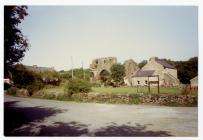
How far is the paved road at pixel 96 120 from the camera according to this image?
8000 millimetres

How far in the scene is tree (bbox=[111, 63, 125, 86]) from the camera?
8.84 meters

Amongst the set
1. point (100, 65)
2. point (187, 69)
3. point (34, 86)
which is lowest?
point (34, 86)

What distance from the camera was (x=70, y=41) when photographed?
866 centimetres

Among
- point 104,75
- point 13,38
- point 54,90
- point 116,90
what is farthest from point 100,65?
point 13,38

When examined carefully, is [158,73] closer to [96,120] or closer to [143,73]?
[143,73]

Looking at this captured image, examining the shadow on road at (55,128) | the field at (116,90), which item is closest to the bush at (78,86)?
the field at (116,90)

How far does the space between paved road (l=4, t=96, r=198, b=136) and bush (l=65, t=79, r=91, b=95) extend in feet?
1.41

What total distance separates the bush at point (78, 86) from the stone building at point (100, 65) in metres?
0.39

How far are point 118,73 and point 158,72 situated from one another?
1.17 m

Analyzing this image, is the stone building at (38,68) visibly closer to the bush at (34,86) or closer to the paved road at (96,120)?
the bush at (34,86)

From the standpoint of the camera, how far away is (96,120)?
845 cm

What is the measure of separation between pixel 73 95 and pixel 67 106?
0.41 m

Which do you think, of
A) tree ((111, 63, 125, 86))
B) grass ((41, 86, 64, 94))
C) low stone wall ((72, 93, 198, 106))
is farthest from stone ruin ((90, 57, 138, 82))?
grass ((41, 86, 64, 94))
